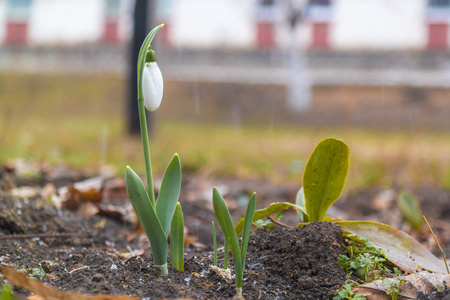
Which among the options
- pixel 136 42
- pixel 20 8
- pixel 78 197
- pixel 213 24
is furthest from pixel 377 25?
pixel 78 197

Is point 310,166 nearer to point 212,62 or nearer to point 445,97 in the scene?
point 445,97

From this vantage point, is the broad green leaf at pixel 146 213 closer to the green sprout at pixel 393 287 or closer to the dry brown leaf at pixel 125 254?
the dry brown leaf at pixel 125 254

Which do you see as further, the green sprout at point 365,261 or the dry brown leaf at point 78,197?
the dry brown leaf at point 78,197

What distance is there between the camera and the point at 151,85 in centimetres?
140

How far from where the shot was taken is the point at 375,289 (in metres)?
1.42

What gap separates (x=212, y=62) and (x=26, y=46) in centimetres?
694

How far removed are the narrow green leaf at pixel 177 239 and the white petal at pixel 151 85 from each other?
12.0 inches

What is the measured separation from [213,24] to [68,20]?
212 inches

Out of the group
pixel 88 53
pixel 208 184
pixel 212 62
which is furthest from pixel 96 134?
pixel 88 53

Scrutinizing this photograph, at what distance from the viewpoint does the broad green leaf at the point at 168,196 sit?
1.45 m

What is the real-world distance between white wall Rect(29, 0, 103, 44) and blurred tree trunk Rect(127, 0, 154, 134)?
35.2 ft

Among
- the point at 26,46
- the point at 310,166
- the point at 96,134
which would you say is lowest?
the point at 96,134

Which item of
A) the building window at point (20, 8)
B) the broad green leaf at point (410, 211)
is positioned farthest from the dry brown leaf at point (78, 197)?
the building window at point (20, 8)

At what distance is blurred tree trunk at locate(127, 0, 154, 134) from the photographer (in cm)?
790
